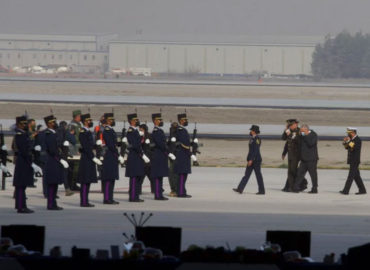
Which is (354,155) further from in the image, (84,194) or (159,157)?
(84,194)

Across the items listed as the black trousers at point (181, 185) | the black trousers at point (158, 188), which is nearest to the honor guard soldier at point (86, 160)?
the black trousers at point (158, 188)

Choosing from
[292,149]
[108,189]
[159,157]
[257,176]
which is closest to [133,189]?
[108,189]

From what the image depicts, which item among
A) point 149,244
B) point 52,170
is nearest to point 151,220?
point 52,170

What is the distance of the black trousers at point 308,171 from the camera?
90.5 feet

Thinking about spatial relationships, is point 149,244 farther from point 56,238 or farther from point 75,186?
point 75,186

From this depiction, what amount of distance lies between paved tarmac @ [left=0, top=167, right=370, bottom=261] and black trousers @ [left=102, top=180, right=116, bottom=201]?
0.91 feet

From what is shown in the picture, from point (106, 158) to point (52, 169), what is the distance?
4.78 feet

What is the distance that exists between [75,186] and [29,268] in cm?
1509

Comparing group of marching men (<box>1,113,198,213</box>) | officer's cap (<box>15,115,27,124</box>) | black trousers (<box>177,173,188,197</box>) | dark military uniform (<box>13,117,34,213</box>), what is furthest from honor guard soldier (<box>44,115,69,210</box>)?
black trousers (<box>177,173,188,197</box>)

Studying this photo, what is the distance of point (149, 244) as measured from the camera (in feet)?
45.8

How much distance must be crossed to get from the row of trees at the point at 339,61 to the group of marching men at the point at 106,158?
16535 cm

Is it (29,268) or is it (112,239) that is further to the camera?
(112,239)

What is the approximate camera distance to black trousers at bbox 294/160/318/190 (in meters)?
27.6

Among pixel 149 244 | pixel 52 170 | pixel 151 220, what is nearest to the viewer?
pixel 149 244
